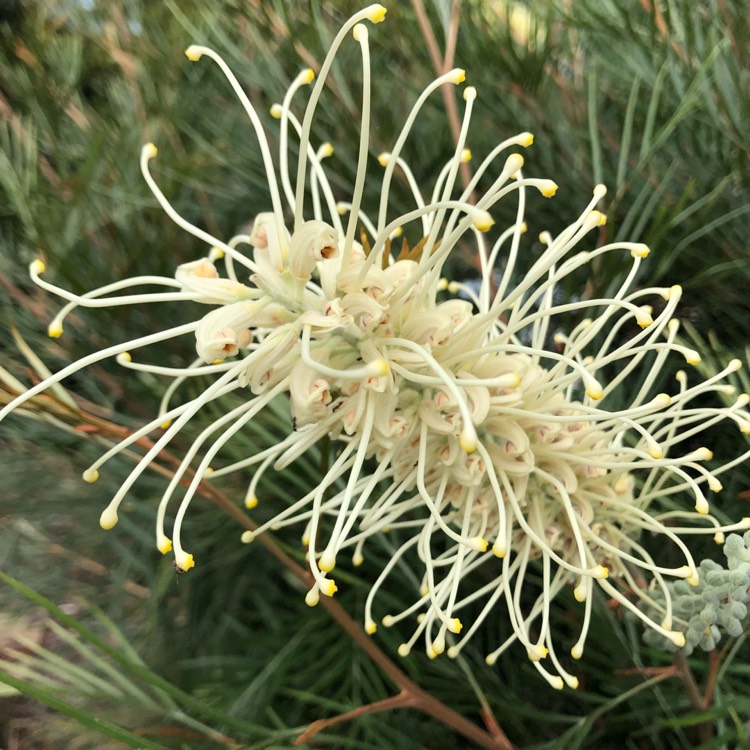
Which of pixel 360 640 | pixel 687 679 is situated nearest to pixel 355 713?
pixel 360 640

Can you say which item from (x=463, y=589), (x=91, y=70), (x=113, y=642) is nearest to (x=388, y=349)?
(x=463, y=589)

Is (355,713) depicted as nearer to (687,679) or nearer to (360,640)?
(360,640)

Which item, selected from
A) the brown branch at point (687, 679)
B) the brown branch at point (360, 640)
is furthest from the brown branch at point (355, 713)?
the brown branch at point (687, 679)

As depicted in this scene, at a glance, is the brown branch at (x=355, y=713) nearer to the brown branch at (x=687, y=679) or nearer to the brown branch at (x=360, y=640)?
the brown branch at (x=360, y=640)

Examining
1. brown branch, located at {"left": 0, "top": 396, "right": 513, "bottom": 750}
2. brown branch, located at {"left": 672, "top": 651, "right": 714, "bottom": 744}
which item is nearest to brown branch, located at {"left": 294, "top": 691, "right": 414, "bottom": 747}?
brown branch, located at {"left": 0, "top": 396, "right": 513, "bottom": 750}

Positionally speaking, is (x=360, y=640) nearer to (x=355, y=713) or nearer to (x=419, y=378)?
(x=355, y=713)

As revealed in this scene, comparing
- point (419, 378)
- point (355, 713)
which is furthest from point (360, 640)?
point (419, 378)

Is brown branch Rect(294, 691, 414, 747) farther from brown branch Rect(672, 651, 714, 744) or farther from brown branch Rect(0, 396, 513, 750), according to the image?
brown branch Rect(672, 651, 714, 744)

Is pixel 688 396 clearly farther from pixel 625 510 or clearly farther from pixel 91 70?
pixel 91 70

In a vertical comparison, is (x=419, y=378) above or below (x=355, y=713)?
above

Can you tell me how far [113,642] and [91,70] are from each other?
1.71 feet

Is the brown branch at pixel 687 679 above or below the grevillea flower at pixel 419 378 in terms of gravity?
below

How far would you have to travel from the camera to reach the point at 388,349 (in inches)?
9.4

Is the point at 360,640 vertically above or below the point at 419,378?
below
